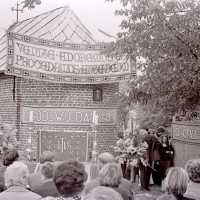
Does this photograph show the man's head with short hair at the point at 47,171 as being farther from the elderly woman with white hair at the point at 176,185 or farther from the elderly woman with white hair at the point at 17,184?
the elderly woman with white hair at the point at 176,185

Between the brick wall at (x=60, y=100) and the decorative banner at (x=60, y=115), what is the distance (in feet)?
0.44

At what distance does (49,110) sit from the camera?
1606cm

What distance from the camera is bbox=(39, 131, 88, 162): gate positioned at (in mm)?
15922

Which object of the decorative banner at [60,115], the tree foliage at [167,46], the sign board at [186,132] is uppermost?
the tree foliage at [167,46]

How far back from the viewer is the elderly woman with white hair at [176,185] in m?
4.38

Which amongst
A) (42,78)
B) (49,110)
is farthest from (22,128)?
(42,78)

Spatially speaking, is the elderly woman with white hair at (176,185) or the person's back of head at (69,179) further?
the elderly woman with white hair at (176,185)

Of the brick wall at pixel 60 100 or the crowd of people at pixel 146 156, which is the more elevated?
the brick wall at pixel 60 100

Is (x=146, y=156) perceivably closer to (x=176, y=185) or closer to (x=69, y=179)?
(x=176, y=185)

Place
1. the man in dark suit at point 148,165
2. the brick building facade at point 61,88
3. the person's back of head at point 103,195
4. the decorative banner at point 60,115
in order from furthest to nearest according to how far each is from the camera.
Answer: the decorative banner at point 60,115 → the brick building facade at point 61,88 → the man in dark suit at point 148,165 → the person's back of head at point 103,195

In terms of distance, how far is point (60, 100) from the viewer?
16.3 metres

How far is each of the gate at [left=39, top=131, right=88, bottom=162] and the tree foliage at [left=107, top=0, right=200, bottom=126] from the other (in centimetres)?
786

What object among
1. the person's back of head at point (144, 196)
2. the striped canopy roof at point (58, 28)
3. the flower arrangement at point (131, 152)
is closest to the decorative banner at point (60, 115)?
the striped canopy roof at point (58, 28)

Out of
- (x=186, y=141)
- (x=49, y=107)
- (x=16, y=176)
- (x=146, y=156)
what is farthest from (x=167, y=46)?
(x=49, y=107)
